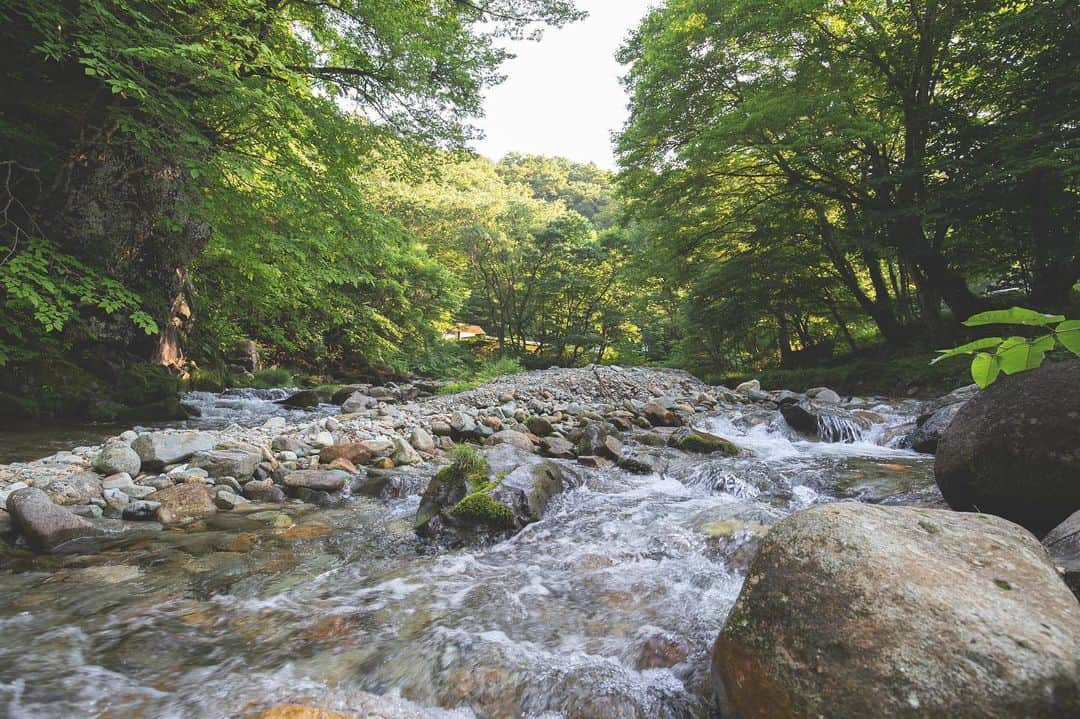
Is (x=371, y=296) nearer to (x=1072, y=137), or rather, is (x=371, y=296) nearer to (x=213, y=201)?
(x=213, y=201)

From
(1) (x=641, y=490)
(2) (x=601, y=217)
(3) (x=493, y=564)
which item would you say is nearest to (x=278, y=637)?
(3) (x=493, y=564)

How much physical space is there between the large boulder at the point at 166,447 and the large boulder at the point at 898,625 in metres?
5.48

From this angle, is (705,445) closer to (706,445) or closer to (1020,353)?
(706,445)

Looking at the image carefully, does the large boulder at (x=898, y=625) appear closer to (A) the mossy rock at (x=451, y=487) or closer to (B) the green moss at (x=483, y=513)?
(B) the green moss at (x=483, y=513)

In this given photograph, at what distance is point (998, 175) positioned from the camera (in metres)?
7.55

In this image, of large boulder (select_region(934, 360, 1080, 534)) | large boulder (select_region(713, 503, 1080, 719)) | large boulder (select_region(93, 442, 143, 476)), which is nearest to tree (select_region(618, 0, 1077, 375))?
large boulder (select_region(934, 360, 1080, 534))

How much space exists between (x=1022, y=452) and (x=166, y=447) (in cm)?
714

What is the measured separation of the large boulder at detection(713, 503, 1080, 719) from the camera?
1238 millimetres

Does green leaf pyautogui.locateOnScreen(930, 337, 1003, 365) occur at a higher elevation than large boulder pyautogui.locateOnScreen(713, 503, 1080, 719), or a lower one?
higher

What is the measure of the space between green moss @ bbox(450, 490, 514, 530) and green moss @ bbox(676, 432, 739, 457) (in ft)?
12.2

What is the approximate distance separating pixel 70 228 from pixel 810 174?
572 inches

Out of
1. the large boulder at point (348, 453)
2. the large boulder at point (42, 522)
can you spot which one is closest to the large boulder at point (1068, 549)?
the large boulder at point (42, 522)

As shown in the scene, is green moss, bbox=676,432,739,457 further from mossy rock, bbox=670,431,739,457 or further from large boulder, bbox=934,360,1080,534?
large boulder, bbox=934,360,1080,534

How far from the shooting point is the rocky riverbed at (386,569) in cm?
189
